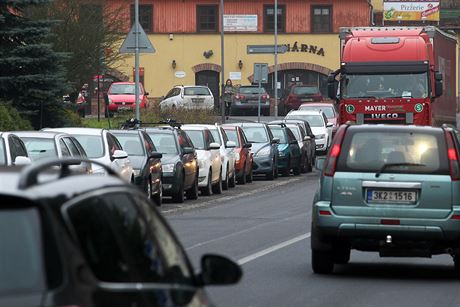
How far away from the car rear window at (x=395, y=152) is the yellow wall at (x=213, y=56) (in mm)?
64058

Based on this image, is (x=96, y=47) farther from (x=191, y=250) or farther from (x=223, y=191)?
(x=191, y=250)

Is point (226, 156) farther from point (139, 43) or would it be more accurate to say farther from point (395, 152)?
point (395, 152)

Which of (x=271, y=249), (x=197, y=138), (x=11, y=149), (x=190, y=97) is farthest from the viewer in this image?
(x=190, y=97)

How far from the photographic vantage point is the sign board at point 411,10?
87.5 m

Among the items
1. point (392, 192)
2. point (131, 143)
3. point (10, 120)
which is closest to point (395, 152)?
point (392, 192)

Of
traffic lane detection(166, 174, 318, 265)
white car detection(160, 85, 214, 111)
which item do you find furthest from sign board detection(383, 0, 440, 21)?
→ traffic lane detection(166, 174, 318, 265)

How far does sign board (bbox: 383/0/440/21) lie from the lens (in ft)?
287

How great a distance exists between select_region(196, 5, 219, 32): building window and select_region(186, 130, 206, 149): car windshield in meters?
46.8

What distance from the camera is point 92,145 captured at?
23969 mm

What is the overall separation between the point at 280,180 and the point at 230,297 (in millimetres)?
25659

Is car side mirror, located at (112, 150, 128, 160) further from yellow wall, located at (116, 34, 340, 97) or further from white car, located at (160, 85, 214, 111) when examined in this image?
yellow wall, located at (116, 34, 340, 97)

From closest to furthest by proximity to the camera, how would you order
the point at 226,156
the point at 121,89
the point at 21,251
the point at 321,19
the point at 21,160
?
the point at 21,251 → the point at 21,160 → the point at 226,156 → the point at 121,89 → the point at 321,19

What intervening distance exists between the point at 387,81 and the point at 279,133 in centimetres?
795

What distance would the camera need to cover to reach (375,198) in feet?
46.7
